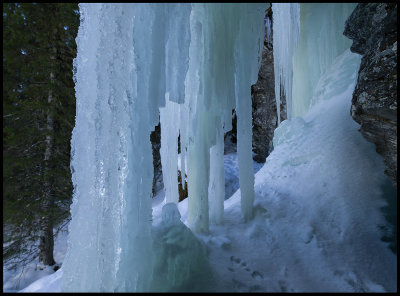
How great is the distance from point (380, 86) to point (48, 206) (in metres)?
7.90

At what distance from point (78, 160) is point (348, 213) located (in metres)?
3.45

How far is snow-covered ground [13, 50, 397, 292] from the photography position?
90.8 inches

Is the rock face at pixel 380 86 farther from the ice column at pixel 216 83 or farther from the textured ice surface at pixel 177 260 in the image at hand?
the textured ice surface at pixel 177 260

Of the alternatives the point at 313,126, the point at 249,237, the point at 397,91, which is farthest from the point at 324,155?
the point at 249,237

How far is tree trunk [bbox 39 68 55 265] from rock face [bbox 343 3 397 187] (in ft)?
24.1

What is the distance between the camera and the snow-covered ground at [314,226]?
2.31 metres

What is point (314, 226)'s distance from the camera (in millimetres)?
2973

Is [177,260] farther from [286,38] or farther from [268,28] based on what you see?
[268,28]

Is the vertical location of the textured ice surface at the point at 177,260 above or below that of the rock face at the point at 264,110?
below

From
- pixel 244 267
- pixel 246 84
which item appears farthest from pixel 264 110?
pixel 244 267

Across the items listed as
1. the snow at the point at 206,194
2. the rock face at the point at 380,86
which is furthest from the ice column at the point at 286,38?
the rock face at the point at 380,86

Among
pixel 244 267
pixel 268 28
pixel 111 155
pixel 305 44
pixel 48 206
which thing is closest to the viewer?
pixel 111 155

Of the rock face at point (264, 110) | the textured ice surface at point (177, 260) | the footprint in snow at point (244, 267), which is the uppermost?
the rock face at point (264, 110)

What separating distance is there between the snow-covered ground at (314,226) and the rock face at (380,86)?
51cm
